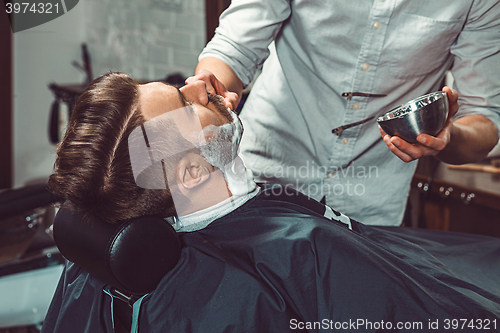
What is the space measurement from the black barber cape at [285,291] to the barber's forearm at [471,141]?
1.24ft

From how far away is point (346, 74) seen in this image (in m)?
1.31

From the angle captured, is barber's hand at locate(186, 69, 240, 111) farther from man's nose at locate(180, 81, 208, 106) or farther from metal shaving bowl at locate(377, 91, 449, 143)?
metal shaving bowl at locate(377, 91, 449, 143)

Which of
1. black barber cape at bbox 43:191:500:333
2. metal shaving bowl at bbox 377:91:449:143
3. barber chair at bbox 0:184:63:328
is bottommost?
barber chair at bbox 0:184:63:328

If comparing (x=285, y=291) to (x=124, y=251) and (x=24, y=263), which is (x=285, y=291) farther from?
(x=24, y=263)

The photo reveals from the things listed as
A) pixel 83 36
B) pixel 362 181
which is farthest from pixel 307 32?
pixel 83 36

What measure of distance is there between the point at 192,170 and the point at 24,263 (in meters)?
1.04

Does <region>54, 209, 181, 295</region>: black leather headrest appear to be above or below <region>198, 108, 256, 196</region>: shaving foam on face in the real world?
below

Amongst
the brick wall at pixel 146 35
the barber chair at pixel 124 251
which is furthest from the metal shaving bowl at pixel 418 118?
the brick wall at pixel 146 35

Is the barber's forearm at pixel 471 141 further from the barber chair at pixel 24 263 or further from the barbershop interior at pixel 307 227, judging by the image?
the barber chair at pixel 24 263

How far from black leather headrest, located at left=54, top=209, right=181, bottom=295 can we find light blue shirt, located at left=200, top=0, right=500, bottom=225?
684mm

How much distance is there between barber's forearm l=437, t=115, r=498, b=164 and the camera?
46.1 inches

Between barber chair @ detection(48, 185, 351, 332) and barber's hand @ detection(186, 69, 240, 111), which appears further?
barber's hand @ detection(186, 69, 240, 111)

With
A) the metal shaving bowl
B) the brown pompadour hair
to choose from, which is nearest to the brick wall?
the brown pompadour hair

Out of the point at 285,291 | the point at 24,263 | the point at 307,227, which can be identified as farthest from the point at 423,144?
the point at 24,263
